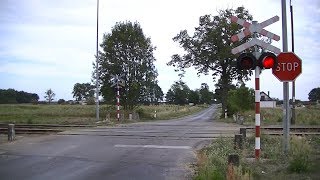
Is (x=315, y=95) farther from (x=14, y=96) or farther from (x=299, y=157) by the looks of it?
(x=299, y=157)

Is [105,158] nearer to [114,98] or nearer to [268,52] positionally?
[268,52]

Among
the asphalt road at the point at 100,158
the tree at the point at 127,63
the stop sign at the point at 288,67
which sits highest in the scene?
the tree at the point at 127,63

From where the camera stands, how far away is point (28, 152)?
1578 cm

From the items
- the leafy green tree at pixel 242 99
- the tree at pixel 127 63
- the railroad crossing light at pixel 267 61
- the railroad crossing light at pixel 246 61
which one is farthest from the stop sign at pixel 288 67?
the leafy green tree at pixel 242 99

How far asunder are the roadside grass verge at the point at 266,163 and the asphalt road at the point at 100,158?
32.7 inches

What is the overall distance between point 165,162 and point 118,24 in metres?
34.7

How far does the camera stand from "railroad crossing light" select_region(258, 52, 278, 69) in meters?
12.4

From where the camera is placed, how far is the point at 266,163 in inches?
476

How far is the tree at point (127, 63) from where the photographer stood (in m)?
45.1

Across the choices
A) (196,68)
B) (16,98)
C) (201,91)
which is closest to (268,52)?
(196,68)

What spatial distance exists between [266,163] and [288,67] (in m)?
3.19

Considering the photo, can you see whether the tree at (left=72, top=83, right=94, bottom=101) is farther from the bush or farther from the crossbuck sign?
the crossbuck sign

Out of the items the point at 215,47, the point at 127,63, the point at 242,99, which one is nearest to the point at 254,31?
the point at 127,63

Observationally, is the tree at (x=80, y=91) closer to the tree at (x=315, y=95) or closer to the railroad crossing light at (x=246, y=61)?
the tree at (x=315, y=95)
